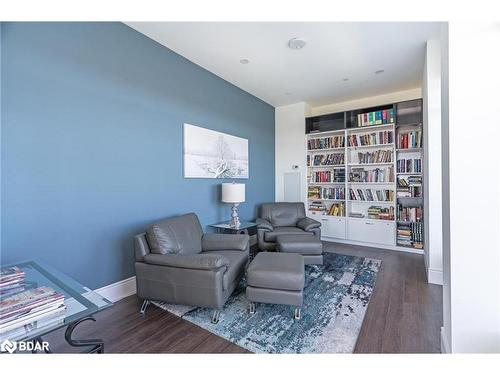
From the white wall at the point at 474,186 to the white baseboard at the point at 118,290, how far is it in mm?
2581

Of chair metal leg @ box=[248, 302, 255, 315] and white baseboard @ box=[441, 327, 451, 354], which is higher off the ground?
white baseboard @ box=[441, 327, 451, 354]

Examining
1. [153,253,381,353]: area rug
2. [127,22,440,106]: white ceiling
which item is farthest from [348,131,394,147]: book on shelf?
[153,253,381,353]: area rug

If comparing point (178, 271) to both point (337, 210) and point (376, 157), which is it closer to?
point (337, 210)

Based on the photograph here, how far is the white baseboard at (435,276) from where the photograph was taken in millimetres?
2449

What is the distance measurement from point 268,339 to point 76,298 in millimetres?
1240

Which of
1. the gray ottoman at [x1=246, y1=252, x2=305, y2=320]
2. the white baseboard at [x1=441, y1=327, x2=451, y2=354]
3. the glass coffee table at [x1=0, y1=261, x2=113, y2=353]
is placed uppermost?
the glass coffee table at [x1=0, y1=261, x2=113, y2=353]

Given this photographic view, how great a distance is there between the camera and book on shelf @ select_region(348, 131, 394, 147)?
3.81m

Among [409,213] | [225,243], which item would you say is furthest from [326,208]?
[225,243]

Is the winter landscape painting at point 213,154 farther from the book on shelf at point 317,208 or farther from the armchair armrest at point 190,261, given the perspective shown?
the book on shelf at point 317,208

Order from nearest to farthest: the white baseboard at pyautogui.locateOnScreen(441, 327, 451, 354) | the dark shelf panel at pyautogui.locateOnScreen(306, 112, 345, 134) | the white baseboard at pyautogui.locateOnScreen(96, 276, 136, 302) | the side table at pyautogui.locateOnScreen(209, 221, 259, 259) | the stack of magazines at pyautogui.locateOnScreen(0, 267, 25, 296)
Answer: the stack of magazines at pyautogui.locateOnScreen(0, 267, 25, 296), the white baseboard at pyautogui.locateOnScreen(441, 327, 451, 354), the white baseboard at pyautogui.locateOnScreen(96, 276, 136, 302), the side table at pyautogui.locateOnScreen(209, 221, 259, 259), the dark shelf panel at pyautogui.locateOnScreen(306, 112, 345, 134)

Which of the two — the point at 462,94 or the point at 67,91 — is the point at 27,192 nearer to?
the point at 67,91

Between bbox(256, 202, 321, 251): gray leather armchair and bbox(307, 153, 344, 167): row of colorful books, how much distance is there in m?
1.06

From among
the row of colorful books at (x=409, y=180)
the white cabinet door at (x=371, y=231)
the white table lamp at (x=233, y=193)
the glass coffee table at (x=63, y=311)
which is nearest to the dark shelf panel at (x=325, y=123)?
the row of colorful books at (x=409, y=180)

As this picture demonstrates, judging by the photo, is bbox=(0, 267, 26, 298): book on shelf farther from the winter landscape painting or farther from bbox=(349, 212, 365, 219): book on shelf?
bbox=(349, 212, 365, 219): book on shelf
